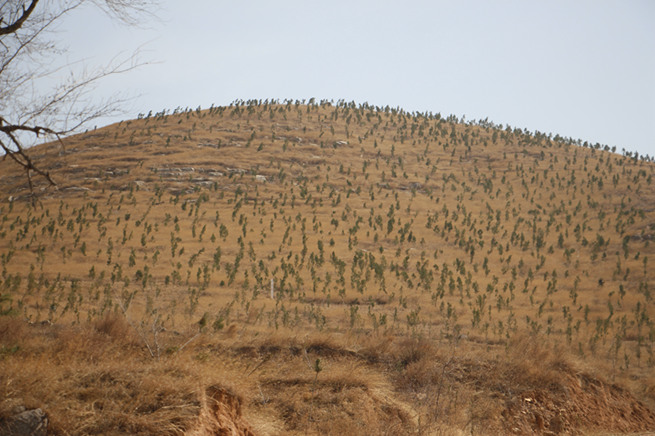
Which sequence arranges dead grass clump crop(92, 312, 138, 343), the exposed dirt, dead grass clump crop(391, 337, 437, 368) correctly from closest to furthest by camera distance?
dead grass clump crop(92, 312, 138, 343) → the exposed dirt → dead grass clump crop(391, 337, 437, 368)

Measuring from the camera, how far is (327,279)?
2486cm

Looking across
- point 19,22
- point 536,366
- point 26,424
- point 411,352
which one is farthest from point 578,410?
point 19,22

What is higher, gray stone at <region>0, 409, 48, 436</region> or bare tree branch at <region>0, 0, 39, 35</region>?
bare tree branch at <region>0, 0, 39, 35</region>

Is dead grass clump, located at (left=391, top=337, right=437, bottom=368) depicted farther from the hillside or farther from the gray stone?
the gray stone

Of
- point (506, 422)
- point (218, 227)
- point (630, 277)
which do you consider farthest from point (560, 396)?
point (218, 227)

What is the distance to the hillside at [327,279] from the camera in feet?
21.6

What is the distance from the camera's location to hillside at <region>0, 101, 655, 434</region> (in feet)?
21.6

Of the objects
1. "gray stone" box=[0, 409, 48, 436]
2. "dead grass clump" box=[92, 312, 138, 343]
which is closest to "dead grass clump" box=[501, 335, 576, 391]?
"dead grass clump" box=[92, 312, 138, 343]

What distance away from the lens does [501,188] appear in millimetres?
51562

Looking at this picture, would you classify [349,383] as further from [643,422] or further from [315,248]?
[315,248]

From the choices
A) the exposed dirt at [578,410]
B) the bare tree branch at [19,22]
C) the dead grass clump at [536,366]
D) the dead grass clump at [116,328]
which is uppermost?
the bare tree branch at [19,22]

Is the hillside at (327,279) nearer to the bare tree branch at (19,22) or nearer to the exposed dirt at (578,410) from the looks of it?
the exposed dirt at (578,410)

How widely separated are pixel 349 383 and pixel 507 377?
12.7 ft

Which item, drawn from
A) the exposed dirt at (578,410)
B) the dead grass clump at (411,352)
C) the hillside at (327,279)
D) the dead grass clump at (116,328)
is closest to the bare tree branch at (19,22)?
the hillside at (327,279)
